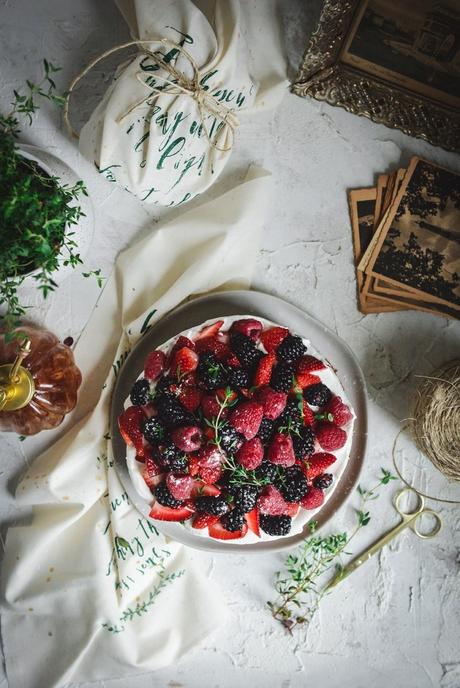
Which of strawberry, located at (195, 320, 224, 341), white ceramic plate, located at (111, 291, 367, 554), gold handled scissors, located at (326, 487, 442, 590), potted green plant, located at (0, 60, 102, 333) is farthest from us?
gold handled scissors, located at (326, 487, 442, 590)

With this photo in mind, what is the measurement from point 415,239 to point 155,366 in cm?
83

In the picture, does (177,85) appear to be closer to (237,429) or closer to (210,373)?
(210,373)

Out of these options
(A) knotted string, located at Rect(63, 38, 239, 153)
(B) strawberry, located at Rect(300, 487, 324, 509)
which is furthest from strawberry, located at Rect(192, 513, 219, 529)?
(A) knotted string, located at Rect(63, 38, 239, 153)

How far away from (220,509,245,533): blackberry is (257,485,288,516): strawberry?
0.05 metres

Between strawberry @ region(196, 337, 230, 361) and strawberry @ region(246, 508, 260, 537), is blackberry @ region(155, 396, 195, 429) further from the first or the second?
strawberry @ region(246, 508, 260, 537)

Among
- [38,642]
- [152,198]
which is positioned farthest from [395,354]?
[38,642]

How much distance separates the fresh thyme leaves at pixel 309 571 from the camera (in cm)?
176

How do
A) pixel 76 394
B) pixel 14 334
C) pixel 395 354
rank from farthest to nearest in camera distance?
pixel 395 354
pixel 76 394
pixel 14 334

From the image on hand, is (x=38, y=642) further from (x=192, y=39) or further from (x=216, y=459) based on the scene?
(x=192, y=39)

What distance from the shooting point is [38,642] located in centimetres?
175

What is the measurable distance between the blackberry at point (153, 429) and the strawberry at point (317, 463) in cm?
35

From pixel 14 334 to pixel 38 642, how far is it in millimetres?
918

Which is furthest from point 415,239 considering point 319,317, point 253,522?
point 253,522

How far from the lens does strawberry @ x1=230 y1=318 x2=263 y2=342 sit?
1.51 meters
